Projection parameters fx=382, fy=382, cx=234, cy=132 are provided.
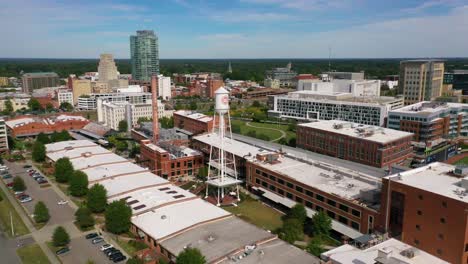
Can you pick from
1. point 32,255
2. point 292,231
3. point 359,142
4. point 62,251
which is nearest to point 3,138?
point 32,255

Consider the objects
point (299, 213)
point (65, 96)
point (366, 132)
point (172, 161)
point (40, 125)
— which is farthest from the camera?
point (65, 96)

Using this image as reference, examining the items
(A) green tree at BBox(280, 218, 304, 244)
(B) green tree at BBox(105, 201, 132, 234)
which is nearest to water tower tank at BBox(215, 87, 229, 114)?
(B) green tree at BBox(105, 201, 132, 234)

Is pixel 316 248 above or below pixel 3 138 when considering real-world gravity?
below

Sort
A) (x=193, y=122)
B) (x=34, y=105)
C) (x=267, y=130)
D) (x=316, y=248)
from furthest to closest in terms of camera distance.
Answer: (x=34, y=105)
(x=267, y=130)
(x=193, y=122)
(x=316, y=248)

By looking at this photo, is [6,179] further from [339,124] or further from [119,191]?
[339,124]

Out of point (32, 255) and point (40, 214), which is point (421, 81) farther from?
point (32, 255)

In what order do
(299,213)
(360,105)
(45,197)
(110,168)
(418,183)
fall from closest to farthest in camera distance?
(418,183) → (299,213) → (45,197) → (110,168) → (360,105)

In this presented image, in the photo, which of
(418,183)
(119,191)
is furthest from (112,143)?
(418,183)
